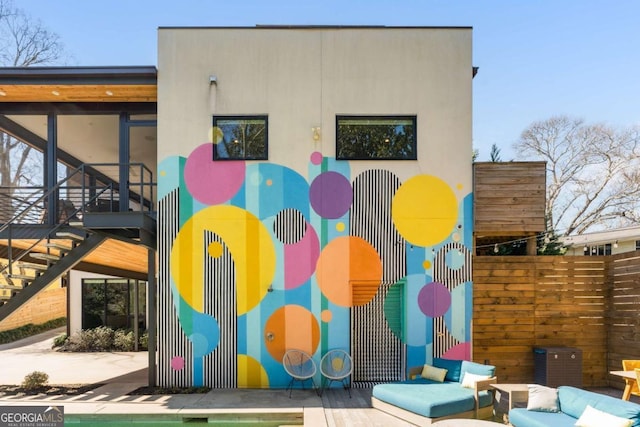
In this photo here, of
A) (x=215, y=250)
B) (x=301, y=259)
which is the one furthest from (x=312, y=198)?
(x=215, y=250)

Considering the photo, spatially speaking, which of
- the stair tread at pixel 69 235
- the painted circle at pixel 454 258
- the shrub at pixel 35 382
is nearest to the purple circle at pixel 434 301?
the painted circle at pixel 454 258

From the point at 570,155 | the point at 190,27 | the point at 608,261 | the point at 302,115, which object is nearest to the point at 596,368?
the point at 608,261

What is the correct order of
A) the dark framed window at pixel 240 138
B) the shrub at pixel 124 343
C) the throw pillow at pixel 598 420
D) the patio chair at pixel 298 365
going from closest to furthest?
the throw pillow at pixel 598 420, the patio chair at pixel 298 365, the dark framed window at pixel 240 138, the shrub at pixel 124 343

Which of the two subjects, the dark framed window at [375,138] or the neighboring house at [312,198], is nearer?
the neighboring house at [312,198]

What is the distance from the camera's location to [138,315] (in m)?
11.3

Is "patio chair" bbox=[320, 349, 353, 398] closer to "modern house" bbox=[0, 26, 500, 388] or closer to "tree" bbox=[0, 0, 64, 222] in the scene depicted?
"modern house" bbox=[0, 26, 500, 388]

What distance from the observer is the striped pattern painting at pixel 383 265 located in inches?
301

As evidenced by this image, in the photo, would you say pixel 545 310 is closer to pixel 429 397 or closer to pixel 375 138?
pixel 429 397

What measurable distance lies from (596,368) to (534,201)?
3520 millimetres

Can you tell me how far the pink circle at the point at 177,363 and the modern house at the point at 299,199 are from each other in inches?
2.4

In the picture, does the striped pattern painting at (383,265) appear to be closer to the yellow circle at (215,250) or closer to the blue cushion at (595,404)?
the yellow circle at (215,250)

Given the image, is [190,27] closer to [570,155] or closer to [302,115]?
[302,115]

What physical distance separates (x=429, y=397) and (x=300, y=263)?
3.27 metres

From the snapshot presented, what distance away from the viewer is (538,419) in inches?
193
